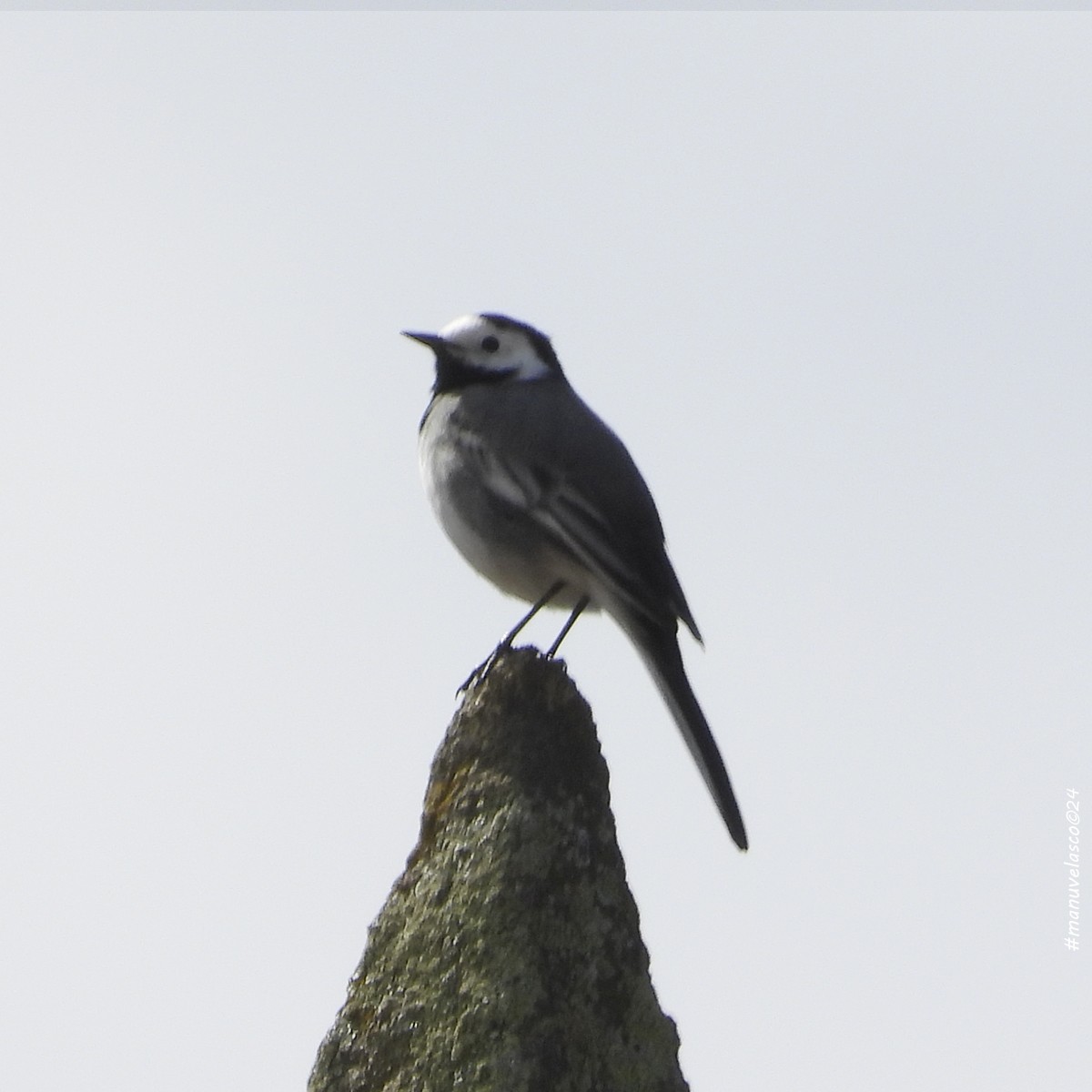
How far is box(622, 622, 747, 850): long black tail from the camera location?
730 cm

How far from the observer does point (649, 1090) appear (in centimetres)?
572

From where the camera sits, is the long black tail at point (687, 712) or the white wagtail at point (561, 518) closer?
the long black tail at point (687, 712)

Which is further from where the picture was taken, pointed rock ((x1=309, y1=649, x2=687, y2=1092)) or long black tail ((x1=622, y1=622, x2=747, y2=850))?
A: long black tail ((x1=622, y1=622, x2=747, y2=850))

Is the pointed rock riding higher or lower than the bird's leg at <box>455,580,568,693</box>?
lower

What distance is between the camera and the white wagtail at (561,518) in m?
7.80

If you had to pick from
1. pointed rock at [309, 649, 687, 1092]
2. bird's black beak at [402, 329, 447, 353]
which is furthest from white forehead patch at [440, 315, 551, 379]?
pointed rock at [309, 649, 687, 1092]

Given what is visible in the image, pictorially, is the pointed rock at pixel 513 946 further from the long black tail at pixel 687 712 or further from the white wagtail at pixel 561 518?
the white wagtail at pixel 561 518

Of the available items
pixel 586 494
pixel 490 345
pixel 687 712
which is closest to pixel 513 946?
pixel 687 712

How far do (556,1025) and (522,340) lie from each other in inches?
189

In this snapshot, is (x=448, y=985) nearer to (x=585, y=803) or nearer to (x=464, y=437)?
(x=585, y=803)

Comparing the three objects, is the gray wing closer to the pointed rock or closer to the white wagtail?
the white wagtail

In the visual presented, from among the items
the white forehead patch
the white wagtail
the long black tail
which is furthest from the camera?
the white forehead patch

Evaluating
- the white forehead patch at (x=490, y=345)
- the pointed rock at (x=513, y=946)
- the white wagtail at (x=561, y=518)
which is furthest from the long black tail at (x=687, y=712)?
the white forehead patch at (x=490, y=345)

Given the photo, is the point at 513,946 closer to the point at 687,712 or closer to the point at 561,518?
the point at 687,712
